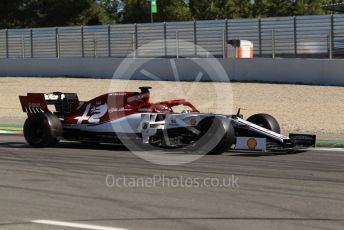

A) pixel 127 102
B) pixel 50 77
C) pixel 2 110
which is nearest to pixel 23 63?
pixel 50 77

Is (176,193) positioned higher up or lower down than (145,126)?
lower down

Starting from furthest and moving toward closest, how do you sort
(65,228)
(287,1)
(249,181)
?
(287,1), (249,181), (65,228)

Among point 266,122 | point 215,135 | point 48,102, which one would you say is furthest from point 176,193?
point 48,102

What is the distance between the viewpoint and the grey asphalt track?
736 centimetres

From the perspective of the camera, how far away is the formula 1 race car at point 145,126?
497 inches

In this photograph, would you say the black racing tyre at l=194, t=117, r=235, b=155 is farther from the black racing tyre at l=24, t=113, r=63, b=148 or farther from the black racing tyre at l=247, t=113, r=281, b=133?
the black racing tyre at l=24, t=113, r=63, b=148

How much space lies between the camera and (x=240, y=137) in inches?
500

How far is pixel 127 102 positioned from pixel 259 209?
6.22 metres

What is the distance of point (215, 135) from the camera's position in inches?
491

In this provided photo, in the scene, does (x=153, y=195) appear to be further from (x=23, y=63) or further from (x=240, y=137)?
(x=23, y=63)

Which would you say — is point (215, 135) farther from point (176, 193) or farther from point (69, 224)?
point (69, 224)

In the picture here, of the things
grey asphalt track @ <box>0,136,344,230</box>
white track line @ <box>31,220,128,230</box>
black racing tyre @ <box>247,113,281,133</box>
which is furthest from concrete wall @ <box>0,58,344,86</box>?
white track line @ <box>31,220,128,230</box>

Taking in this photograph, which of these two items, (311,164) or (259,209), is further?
(311,164)

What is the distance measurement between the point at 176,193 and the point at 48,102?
6605 mm
